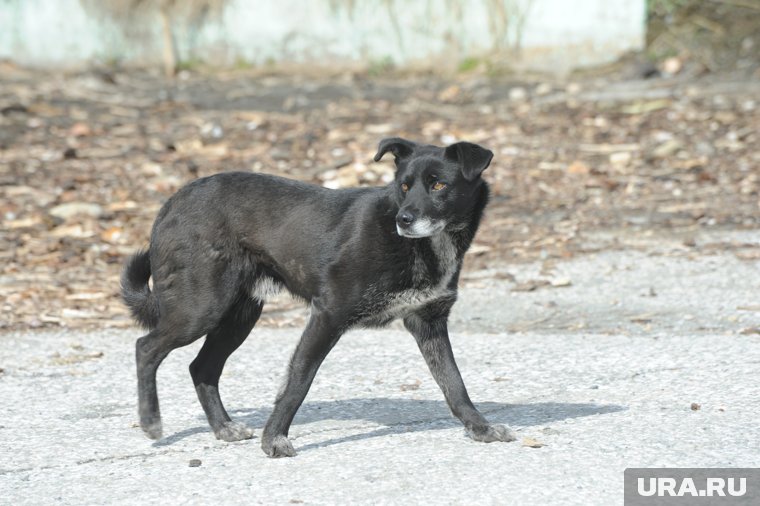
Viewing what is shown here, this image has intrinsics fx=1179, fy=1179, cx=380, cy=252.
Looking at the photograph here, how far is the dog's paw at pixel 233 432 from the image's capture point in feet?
18.5

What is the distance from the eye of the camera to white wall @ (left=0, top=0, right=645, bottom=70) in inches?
667

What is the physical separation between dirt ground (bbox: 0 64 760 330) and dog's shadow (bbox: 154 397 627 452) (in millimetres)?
2108

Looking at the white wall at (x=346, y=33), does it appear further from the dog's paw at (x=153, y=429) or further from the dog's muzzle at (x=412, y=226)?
the dog's paw at (x=153, y=429)

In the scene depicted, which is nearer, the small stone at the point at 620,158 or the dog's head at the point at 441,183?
the dog's head at the point at 441,183

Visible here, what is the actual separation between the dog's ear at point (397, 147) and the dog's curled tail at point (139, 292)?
1.40 meters

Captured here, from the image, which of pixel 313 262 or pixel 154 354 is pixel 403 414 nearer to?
pixel 313 262

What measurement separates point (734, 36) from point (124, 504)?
46.7 feet

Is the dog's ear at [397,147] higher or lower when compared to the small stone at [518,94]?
higher

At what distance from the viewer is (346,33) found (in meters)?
17.5

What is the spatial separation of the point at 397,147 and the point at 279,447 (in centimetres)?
150

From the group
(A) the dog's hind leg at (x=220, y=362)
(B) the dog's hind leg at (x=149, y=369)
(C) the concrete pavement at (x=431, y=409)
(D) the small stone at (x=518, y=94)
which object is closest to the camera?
(C) the concrete pavement at (x=431, y=409)

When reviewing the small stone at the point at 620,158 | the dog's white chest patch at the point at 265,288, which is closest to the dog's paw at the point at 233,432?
the dog's white chest patch at the point at 265,288

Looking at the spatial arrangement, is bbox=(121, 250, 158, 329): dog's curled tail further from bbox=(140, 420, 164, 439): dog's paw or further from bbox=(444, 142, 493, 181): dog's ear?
bbox=(444, 142, 493, 181): dog's ear

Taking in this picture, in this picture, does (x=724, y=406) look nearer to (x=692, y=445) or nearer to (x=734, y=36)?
(x=692, y=445)
